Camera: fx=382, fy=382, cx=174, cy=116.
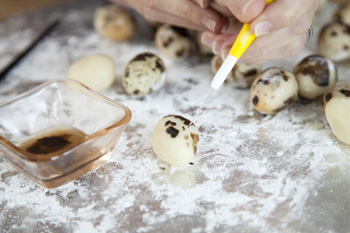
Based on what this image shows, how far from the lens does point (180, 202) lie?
0.85 meters

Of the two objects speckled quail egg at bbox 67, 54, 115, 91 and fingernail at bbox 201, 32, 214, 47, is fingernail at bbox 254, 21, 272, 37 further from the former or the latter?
speckled quail egg at bbox 67, 54, 115, 91

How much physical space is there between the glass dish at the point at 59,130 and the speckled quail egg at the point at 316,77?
0.53 m

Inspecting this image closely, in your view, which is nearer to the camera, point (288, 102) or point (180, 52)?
point (288, 102)

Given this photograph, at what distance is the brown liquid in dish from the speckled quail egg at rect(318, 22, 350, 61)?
34.1 inches

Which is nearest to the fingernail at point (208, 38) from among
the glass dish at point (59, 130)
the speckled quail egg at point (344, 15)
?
the glass dish at point (59, 130)

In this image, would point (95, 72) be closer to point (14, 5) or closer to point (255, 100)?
point (255, 100)

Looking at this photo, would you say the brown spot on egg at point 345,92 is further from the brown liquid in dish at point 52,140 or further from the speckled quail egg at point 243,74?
the brown liquid in dish at point 52,140

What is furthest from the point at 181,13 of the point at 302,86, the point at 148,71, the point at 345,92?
the point at 345,92

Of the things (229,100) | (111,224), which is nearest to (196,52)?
(229,100)

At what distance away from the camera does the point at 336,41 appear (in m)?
1.28

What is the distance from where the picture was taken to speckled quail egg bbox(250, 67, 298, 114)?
1.05m

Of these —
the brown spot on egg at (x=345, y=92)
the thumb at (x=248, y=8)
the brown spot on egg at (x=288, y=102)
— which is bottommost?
the brown spot on egg at (x=288, y=102)

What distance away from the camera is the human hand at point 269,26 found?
33.9 inches

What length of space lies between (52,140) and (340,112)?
73 cm
